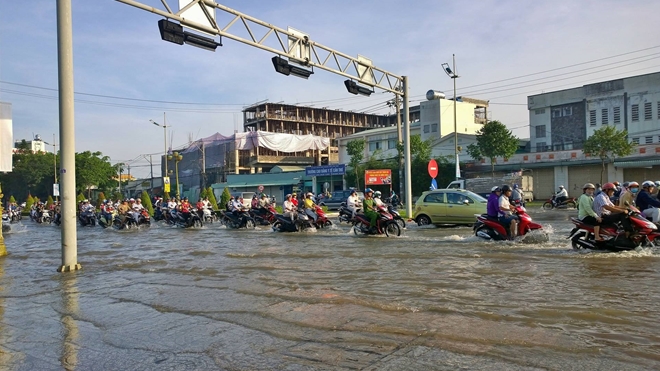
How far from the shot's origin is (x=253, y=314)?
6500mm

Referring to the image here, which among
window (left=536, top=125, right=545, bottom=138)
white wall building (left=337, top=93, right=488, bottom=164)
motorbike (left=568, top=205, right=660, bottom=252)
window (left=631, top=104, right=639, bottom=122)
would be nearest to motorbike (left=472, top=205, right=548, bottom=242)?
motorbike (left=568, top=205, right=660, bottom=252)

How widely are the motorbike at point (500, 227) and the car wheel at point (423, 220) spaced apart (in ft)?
16.9

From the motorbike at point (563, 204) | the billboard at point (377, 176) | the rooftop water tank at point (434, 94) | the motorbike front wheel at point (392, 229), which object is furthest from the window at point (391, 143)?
the motorbike front wheel at point (392, 229)

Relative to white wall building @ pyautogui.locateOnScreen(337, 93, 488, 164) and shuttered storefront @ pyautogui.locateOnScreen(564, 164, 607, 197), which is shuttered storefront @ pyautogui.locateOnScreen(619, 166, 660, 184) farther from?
white wall building @ pyautogui.locateOnScreen(337, 93, 488, 164)

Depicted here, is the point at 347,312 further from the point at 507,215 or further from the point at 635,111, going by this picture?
the point at 635,111

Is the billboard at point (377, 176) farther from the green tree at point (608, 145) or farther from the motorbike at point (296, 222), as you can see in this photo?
the motorbike at point (296, 222)

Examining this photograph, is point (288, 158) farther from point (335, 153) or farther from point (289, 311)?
point (289, 311)

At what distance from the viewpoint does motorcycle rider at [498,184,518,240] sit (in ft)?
40.5

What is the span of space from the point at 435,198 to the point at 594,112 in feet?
107

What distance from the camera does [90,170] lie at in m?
62.7

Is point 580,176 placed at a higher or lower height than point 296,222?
higher

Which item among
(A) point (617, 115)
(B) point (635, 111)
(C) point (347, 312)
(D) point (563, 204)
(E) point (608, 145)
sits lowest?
(C) point (347, 312)

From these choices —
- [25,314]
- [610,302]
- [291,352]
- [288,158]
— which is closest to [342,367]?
[291,352]

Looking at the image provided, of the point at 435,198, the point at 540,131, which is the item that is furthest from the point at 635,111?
the point at 435,198
